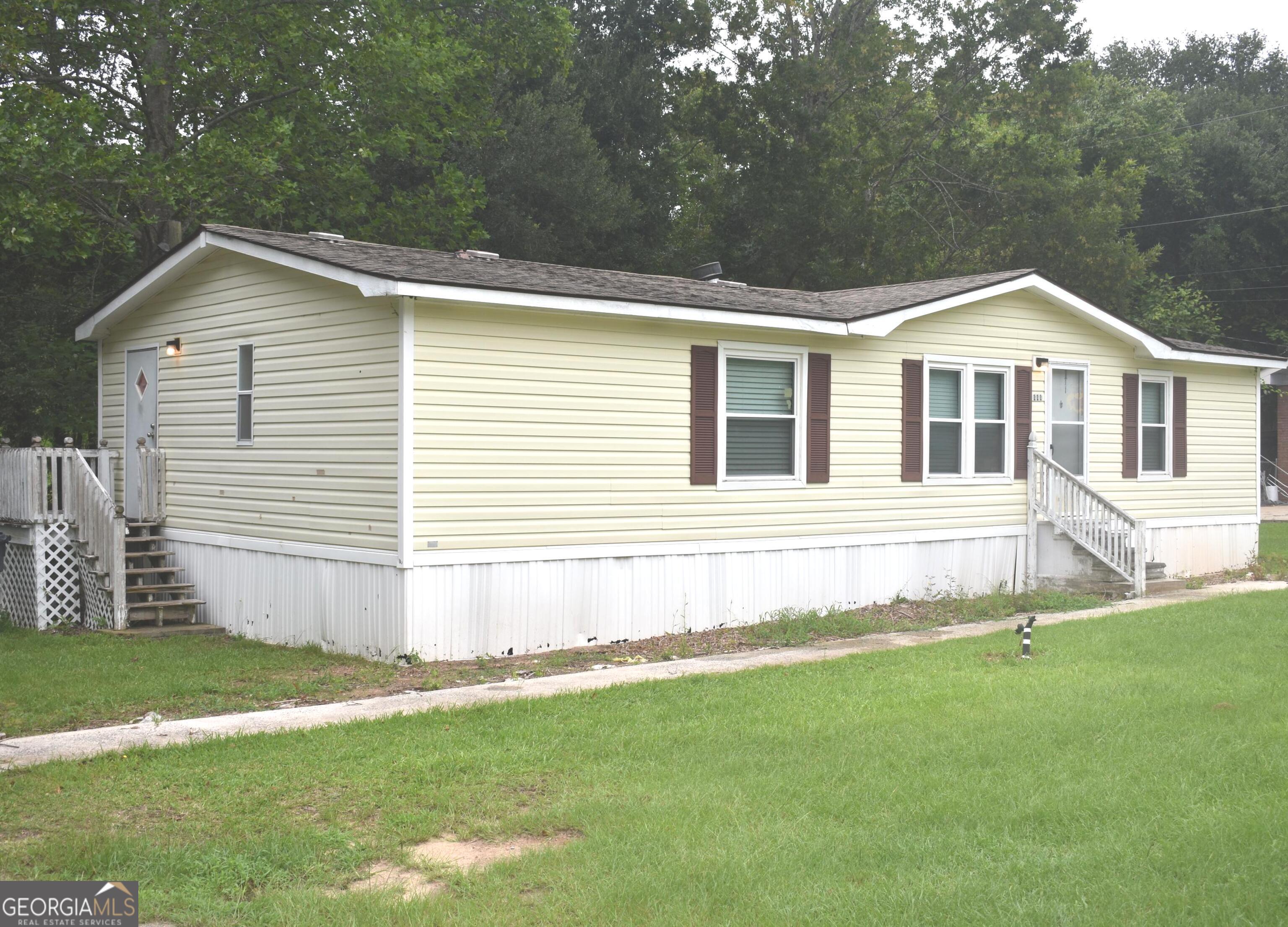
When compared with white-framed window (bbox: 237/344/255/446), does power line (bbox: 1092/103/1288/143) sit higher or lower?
higher

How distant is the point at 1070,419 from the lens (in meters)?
16.7

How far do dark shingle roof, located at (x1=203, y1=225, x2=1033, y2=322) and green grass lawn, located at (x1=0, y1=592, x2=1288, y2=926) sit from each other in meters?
4.18

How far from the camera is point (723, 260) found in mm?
31422

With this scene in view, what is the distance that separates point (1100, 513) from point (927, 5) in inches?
941

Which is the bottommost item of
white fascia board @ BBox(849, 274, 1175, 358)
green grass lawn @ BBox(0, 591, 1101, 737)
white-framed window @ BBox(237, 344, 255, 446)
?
green grass lawn @ BBox(0, 591, 1101, 737)

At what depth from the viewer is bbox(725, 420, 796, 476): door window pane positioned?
44.0 ft

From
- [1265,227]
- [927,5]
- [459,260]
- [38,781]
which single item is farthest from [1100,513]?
[1265,227]

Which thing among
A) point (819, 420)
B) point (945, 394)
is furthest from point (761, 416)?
point (945, 394)

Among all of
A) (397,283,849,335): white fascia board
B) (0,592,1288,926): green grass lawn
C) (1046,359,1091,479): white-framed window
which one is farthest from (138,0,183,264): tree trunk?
(0,592,1288,926): green grass lawn

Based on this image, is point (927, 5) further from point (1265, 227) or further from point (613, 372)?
point (613, 372)

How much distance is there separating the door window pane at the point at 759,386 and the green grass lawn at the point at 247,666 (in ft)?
7.54

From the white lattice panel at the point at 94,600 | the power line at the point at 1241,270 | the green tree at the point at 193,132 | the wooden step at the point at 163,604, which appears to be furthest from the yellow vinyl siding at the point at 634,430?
the power line at the point at 1241,270

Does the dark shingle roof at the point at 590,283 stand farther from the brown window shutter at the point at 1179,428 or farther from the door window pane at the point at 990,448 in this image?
the brown window shutter at the point at 1179,428

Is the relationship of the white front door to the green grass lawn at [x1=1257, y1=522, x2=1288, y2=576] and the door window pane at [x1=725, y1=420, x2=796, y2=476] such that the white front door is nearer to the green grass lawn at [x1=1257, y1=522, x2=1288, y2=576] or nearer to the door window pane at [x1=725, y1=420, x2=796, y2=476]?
the green grass lawn at [x1=1257, y1=522, x2=1288, y2=576]
